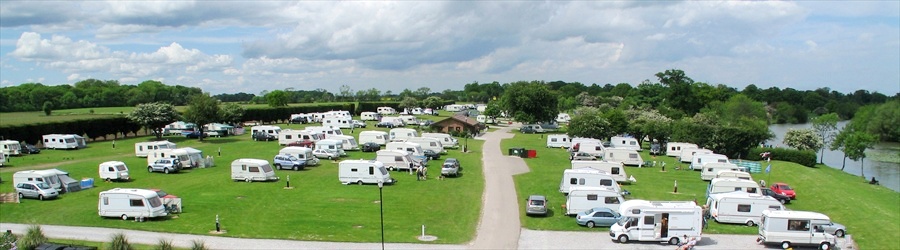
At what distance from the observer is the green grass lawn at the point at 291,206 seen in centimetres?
2536

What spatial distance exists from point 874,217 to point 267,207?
30.2 metres

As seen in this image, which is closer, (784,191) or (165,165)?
(784,191)

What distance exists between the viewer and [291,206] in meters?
29.9

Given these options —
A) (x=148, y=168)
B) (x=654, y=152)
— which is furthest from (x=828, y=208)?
(x=148, y=168)

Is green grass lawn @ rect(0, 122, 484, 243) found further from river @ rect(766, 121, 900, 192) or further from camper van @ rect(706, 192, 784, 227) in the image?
river @ rect(766, 121, 900, 192)

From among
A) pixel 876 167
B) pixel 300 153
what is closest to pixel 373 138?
pixel 300 153

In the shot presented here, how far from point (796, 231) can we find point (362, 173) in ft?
74.9

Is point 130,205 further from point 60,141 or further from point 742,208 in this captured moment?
point 60,141

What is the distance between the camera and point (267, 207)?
29609 mm

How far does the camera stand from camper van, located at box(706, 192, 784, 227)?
27.3 m

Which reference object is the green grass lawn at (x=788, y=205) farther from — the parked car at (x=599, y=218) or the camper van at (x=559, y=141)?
the camper van at (x=559, y=141)

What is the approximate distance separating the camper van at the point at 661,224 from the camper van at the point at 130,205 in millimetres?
20043

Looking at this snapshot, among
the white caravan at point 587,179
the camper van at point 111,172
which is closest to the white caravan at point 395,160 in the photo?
the white caravan at point 587,179

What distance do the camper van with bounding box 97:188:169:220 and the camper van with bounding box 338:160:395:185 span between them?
11628 millimetres
